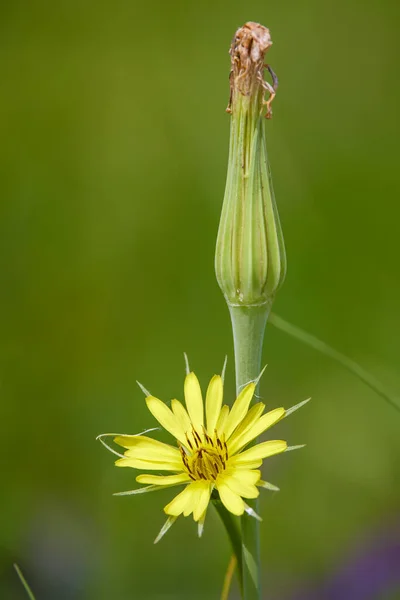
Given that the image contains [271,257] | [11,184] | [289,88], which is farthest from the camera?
[289,88]

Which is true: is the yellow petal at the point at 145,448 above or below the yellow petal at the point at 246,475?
above

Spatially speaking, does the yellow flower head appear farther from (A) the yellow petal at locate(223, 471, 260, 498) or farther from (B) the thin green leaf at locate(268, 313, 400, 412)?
(B) the thin green leaf at locate(268, 313, 400, 412)

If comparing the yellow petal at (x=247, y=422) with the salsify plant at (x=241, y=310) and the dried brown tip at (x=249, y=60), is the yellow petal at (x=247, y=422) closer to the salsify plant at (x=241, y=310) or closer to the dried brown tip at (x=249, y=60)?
the salsify plant at (x=241, y=310)

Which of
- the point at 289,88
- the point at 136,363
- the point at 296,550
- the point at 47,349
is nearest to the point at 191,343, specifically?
the point at 136,363

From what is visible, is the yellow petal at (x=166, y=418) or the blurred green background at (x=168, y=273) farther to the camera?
the blurred green background at (x=168, y=273)

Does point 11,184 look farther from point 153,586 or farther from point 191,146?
point 153,586

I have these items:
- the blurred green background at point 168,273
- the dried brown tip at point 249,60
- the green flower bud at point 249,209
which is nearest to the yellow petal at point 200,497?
the green flower bud at point 249,209

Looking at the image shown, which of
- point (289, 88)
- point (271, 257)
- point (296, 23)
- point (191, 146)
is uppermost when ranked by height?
point (296, 23)
